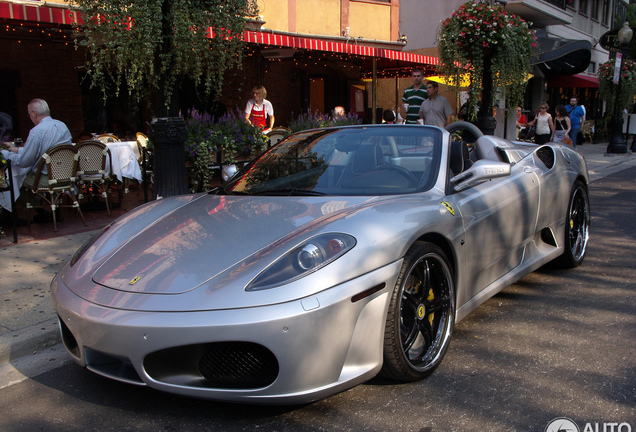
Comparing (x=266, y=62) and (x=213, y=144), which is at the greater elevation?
(x=266, y=62)

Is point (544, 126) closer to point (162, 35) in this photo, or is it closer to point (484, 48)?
point (484, 48)

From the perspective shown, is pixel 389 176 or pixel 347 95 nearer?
pixel 389 176

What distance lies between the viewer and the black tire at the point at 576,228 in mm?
4866

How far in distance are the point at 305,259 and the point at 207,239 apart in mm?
625

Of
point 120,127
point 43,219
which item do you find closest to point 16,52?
point 120,127

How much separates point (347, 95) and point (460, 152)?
15.4 metres

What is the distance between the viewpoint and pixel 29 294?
14.7 ft

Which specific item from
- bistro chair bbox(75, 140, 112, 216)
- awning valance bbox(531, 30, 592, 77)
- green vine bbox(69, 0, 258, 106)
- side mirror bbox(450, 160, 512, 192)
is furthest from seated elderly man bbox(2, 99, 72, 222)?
awning valance bbox(531, 30, 592, 77)

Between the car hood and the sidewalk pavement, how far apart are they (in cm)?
108

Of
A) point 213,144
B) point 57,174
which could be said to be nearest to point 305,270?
point 213,144

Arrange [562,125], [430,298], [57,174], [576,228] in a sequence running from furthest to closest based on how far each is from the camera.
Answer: [562,125] < [57,174] < [576,228] < [430,298]

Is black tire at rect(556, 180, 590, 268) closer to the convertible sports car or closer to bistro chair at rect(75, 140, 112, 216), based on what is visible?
the convertible sports car

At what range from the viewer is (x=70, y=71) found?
1287 cm

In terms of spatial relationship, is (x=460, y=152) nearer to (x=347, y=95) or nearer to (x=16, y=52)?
(x=16, y=52)
